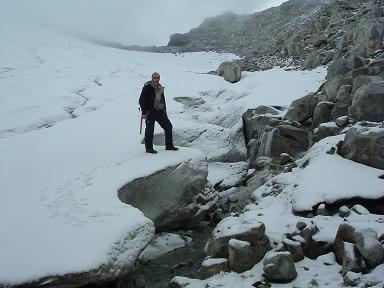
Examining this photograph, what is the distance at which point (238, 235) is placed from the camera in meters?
7.76

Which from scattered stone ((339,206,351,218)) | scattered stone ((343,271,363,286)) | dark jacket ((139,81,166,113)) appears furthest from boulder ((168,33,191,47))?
scattered stone ((343,271,363,286))

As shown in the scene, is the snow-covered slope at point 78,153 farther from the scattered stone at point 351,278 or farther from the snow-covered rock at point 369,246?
the snow-covered rock at point 369,246

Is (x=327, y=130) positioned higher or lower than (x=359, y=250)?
higher

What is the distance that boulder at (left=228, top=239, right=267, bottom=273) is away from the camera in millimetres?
7363

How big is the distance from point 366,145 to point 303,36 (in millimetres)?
19139

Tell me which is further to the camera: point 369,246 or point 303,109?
point 303,109

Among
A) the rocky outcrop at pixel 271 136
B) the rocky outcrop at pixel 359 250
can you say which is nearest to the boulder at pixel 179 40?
the rocky outcrop at pixel 271 136

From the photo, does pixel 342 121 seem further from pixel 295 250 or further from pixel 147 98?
pixel 147 98

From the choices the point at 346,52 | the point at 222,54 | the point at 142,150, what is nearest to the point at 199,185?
the point at 142,150

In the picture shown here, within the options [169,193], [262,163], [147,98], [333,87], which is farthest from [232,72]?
[169,193]

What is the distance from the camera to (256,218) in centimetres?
871

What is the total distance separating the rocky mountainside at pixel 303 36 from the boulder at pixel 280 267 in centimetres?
1072

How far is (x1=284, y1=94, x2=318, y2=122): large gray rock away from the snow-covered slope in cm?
215

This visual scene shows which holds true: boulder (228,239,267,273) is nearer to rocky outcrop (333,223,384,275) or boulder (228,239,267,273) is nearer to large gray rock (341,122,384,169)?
rocky outcrop (333,223,384,275)
